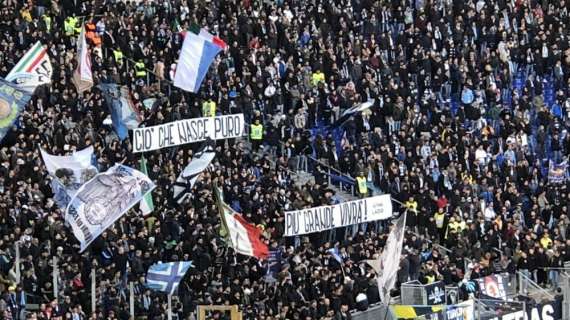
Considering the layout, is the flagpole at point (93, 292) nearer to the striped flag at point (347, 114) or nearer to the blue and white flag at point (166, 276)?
the blue and white flag at point (166, 276)

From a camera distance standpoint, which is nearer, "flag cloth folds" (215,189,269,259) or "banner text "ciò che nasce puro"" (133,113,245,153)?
"flag cloth folds" (215,189,269,259)

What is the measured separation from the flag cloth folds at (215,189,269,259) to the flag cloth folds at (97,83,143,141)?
5426 mm

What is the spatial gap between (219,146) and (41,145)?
4.74 meters

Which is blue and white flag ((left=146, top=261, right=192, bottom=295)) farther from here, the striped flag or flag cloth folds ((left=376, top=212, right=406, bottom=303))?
the striped flag

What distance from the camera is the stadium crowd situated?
43.8 m

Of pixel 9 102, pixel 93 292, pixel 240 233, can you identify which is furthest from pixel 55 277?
pixel 240 233

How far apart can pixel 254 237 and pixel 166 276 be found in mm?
2144

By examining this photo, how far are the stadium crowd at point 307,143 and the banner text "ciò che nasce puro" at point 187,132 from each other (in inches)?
16.9

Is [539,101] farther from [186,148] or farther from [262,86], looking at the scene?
[186,148]

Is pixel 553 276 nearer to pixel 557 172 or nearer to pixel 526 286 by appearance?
pixel 526 286

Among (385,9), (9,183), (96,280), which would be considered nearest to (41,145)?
(9,183)

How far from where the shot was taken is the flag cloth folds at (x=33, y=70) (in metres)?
→ 44.8

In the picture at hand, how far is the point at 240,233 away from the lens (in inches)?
1694

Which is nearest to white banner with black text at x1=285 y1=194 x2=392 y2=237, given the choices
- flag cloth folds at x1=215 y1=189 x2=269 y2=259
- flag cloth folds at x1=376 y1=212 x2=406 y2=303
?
flag cloth folds at x1=215 y1=189 x2=269 y2=259
